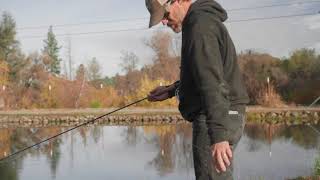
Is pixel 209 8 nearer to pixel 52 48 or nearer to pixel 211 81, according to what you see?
pixel 211 81

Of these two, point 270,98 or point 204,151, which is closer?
point 204,151

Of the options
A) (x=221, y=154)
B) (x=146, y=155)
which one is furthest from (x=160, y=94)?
Result: (x=146, y=155)

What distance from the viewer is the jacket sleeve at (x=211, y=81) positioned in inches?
87.0

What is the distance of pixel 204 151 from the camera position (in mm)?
2410

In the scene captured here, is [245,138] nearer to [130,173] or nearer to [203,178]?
[130,173]

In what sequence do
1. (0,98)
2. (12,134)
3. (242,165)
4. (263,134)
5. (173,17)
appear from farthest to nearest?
(0,98) → (12,134) → (263,134) → (242,165) → (173,17)

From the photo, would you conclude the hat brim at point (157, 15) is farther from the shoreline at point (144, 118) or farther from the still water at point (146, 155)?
the shoreline at point (144, 118)

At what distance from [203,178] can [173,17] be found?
76 cm

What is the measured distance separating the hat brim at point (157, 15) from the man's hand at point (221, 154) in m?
0.66

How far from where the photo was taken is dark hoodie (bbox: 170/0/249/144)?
2225 mm

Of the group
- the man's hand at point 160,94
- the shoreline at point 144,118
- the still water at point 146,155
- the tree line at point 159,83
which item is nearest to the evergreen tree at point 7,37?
the tree line at point 159,83

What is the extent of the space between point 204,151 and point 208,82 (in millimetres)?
353

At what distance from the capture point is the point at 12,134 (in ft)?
63.9

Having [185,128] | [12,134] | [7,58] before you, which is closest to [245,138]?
[185,128]
